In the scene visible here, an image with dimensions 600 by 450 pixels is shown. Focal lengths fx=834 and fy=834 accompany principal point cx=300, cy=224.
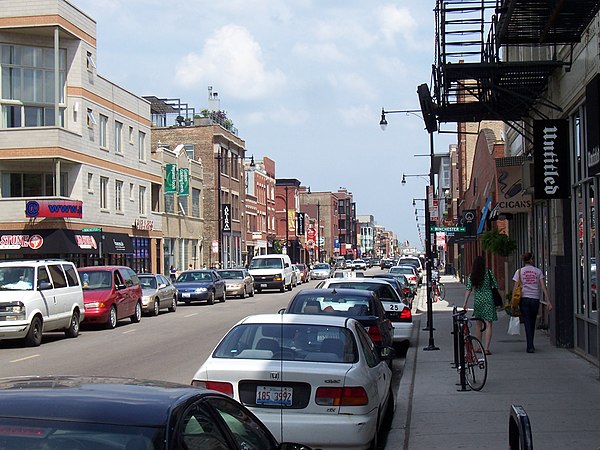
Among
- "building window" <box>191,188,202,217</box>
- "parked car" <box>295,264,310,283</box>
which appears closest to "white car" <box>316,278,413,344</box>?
"parked car" <box>295,264,310,283</box>

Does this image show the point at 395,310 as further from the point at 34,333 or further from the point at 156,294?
the point at 156,294

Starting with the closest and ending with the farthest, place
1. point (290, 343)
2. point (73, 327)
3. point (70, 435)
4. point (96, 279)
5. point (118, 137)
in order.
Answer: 1. point (70, 435)
2. point (290, 343)
3. point (73, 327)
4. point (96, 279)
5. point (118, 137)

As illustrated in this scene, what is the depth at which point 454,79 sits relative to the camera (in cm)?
1562

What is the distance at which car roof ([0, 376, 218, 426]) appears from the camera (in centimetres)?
360

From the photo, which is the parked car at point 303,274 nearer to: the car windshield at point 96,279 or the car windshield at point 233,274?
the car windshield at point 233,274

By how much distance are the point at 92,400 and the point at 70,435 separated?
26 centimetres

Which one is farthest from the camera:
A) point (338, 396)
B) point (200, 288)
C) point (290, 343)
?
point (200, 288)

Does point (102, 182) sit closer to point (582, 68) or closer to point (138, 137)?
point (138, 137)

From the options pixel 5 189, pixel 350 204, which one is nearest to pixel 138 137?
pixel 5 189

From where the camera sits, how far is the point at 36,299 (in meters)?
19.2

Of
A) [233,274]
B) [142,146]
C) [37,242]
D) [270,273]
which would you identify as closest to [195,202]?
[142,146]

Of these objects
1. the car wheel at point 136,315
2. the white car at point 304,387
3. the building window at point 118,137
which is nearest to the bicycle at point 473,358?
the white car at point 304,387

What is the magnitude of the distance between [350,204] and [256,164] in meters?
88.3

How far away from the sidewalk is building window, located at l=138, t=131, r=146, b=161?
36876 mm
